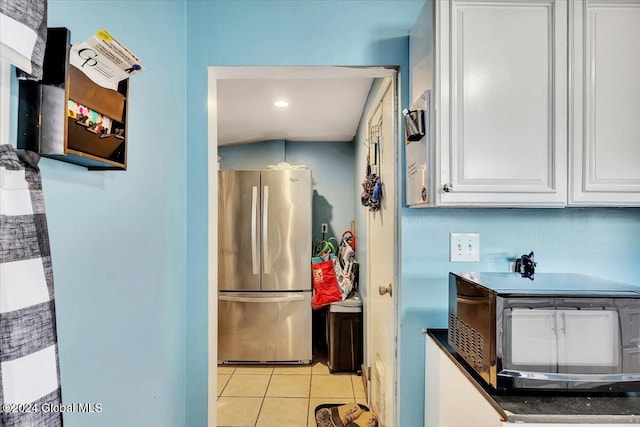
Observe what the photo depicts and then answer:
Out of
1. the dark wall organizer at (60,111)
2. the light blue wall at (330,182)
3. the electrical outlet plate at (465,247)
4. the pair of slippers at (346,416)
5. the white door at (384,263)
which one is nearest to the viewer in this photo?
the dark wall organizer at (60,111)

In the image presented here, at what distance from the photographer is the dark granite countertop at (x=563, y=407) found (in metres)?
0.92

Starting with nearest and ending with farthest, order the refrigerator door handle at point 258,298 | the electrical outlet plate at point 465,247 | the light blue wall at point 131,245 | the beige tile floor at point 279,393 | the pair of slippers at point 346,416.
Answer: the light blue wall at point 131,245
the electrical outlet plate at point 465,247
the pair of slippers at point 346,416
the beige tile floor at point 279,393
the refrigerator door handle at point 258,298

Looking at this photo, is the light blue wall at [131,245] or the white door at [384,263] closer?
the light blue wall at [131,245]

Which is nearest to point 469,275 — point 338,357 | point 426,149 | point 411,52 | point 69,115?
point 426,149

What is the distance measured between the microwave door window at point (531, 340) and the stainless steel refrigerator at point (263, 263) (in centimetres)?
240

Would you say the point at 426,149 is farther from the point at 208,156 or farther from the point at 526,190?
the point at 208,156

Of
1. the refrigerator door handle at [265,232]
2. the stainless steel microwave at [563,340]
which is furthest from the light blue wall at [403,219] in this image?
the refrigerator door handle at [265,232]

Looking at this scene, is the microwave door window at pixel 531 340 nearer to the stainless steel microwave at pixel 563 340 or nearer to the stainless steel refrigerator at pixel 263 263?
the stainless steel microwave at pixel 563 340

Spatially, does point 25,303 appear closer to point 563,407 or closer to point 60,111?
point 60,111

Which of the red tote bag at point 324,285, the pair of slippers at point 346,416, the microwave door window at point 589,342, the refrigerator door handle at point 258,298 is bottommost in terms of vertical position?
the pair of slippers at point 346,416

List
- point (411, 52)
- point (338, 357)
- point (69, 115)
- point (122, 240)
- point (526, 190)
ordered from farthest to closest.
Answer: point (338, 357), point (411, 52), point (526, 190), point (122, 240), point (69, 115)

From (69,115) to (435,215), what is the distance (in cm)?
135

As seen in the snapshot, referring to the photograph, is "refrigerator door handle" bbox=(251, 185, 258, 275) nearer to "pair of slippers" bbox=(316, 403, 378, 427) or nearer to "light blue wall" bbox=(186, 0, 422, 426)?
"pair of slippers" bbox=(316, 403, 378, 427)

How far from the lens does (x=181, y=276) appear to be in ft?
5.08
